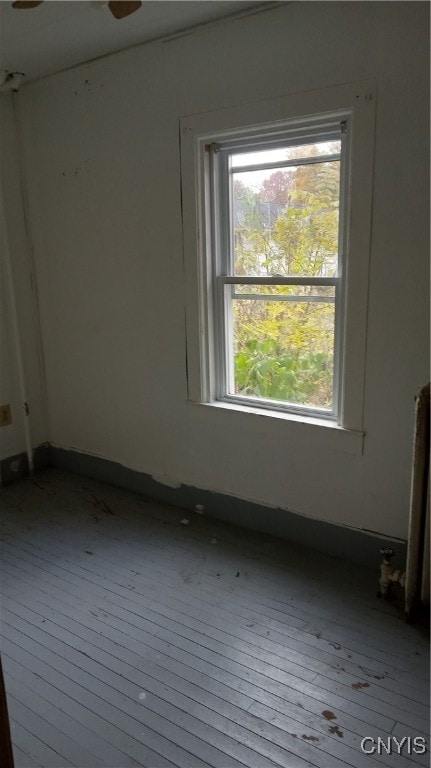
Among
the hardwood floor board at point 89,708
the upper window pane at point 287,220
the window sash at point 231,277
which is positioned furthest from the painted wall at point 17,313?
the hardwood floor board at point 89,708

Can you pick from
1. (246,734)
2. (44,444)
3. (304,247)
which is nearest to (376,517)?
(246,734)

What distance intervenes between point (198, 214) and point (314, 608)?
1936 millimetres

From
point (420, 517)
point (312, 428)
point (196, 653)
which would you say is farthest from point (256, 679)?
point (312, 428)

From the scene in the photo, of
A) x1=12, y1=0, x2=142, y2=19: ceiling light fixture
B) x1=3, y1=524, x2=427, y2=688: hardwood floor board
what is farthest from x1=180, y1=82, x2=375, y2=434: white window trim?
x1=3, y1=524, x2=427, y2=688: hardwood floor board

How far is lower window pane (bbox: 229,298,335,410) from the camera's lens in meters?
2.47

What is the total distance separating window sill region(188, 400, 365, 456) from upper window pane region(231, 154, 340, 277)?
697mm

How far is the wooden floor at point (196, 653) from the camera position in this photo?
5.25ft

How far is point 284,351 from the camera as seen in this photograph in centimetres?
260

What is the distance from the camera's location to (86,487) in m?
3.39

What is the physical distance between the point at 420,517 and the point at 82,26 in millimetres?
2601

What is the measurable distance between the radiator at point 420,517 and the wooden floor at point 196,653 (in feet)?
0.50

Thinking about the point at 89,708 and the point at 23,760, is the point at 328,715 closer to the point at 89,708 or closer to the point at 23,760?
the point at 89,708

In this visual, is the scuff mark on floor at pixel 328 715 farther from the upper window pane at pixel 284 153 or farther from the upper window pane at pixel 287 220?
the upper window pane at pixel 284 153

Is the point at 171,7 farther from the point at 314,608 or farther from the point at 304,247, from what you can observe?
the point at 314,608
